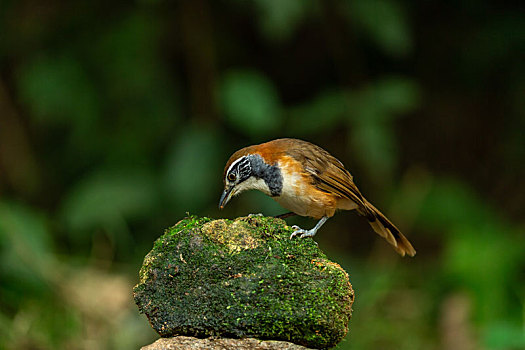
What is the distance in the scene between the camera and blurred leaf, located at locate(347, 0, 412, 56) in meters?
7.38

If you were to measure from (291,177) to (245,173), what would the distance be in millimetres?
263

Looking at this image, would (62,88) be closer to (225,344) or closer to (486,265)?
(486,265)

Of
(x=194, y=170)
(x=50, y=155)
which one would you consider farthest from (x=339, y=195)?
(x=50, y=155)

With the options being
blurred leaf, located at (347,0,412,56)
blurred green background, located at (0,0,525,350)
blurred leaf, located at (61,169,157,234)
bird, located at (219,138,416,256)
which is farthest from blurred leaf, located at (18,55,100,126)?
bird, located at (219,138,416,256)

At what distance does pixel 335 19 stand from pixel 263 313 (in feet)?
17.5

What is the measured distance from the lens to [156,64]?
25.6ft

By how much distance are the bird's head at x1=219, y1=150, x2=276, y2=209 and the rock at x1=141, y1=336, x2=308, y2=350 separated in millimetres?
841

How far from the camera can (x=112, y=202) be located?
7.47 metres

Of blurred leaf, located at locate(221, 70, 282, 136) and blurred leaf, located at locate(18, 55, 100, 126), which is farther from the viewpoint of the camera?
blurred leaf, located at locate(18, 55, 100, 126)

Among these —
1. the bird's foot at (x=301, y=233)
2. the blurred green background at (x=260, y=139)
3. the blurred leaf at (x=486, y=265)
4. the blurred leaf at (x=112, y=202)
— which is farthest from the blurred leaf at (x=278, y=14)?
the bird's foot at (x=301, y=233)

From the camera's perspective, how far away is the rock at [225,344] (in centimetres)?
320

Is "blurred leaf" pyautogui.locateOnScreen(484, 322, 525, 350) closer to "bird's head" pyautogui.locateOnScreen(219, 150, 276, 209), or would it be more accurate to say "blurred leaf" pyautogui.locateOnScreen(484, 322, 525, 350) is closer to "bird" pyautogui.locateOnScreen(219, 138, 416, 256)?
"bird" pyautogui.locateOnScreen(219, 138, 416, 256)

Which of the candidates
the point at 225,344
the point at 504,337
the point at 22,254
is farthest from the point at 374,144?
the point at 225,344

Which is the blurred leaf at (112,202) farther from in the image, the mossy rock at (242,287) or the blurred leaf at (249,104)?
the mossy rock at (242,287)
